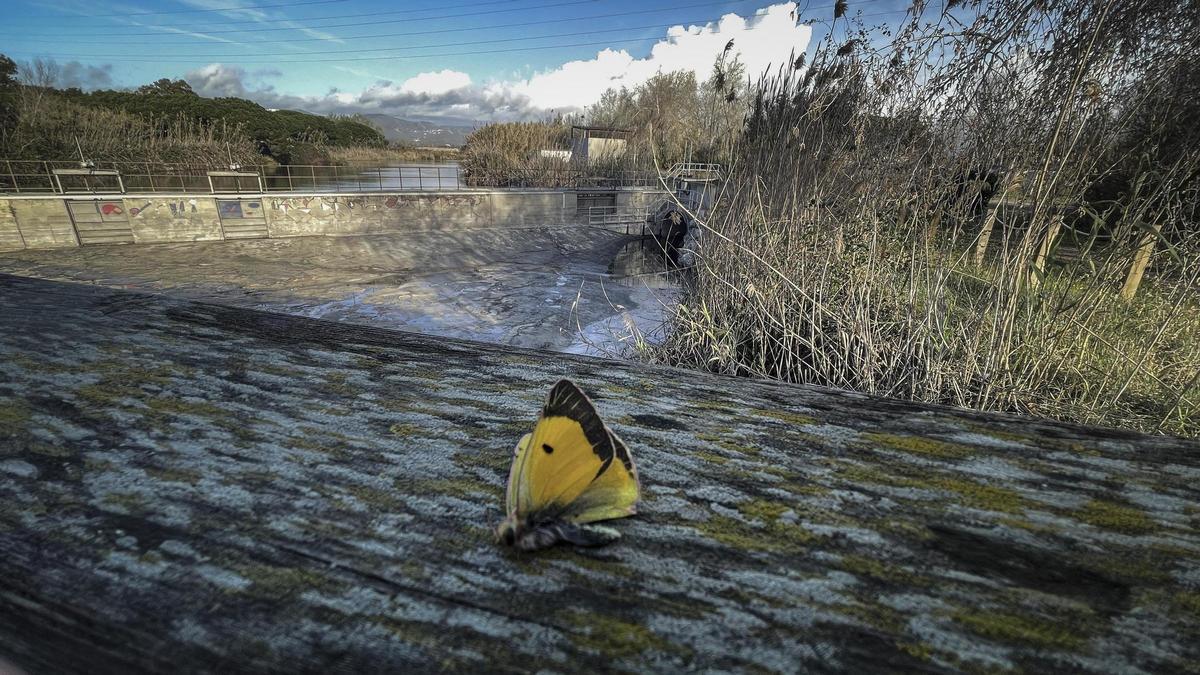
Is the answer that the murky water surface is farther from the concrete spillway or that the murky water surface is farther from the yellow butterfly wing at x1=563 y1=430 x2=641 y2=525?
the yellow butterfly wing at x1=563 y1=430 x2=641 y2=525

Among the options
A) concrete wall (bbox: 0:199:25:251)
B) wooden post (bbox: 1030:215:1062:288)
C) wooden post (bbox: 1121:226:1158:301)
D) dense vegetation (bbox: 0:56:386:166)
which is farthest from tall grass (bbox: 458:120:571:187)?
wooden post (bbox: 1030:215:1062:288)

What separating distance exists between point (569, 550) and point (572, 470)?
0.09 meters

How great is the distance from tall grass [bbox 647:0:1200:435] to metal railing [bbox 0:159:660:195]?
7.03 metres

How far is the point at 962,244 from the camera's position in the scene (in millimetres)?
2449

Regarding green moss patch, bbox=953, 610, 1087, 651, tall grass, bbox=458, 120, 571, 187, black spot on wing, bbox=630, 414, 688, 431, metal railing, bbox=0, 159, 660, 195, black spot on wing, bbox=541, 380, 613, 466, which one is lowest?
black spot on wing, bbox=630, 414, 688, 431

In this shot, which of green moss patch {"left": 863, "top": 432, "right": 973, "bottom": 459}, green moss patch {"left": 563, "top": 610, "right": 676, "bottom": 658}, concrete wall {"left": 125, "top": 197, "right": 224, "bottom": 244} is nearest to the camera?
green moss patch {"left": 563, "top": 610, "right": 676, "bottom": 658}

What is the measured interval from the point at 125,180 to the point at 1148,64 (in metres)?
19.2

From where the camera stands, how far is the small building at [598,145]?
790 inches

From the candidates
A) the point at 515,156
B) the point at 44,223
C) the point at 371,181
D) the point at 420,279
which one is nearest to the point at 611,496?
the point at 420,279

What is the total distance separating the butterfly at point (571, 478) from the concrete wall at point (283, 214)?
605 inches

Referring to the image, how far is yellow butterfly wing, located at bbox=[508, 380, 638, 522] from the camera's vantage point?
0.53 m

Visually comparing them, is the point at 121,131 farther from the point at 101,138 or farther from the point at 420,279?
the point at 420,279

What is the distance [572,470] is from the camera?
561 mm

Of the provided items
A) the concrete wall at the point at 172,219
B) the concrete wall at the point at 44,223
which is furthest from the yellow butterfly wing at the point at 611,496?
the concrete wall at the point at 44,223
